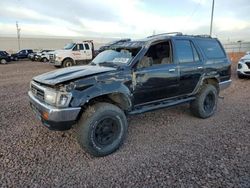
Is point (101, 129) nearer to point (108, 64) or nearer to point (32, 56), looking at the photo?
point (108, 64)

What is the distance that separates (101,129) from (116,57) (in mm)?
1532

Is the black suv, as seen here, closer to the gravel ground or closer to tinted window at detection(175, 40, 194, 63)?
tinted window at detection(175, 40, 194, 63)

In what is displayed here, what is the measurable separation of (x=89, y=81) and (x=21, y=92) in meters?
5.65

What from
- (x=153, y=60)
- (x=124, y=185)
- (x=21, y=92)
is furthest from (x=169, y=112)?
(x=21, y=92)

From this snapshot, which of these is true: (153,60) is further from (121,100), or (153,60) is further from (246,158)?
(246,158)

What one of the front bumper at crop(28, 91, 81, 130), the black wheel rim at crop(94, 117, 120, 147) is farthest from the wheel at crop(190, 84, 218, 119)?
the front bumper at crop(28, 91, 81, 130)

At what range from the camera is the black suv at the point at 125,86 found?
11.0 ft

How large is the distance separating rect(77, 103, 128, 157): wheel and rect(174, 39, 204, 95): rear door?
1.72 meters

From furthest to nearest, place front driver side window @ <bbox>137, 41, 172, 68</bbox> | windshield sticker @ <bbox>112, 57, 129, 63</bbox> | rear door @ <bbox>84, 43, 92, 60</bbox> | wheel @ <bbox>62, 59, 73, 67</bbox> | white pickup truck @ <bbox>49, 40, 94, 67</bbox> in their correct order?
rear door @ <bbox>84, 43, 92, 60</bbox>
wheel @ <bbox>62, 59, 73, 67</bbox>
white pickup truck @ <bbox>49, 40, 94, 67</bbox>
front driver side window @ <bbox>137, 41, 172, 68</bbox>
windshield sticker @ <bbox>112, 57, 129, 63</bbox>

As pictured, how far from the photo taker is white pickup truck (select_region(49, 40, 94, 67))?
53.4 ft

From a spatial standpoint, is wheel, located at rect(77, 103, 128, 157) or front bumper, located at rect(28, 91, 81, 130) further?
wheel, located at rect(77, 103, 128, 157)

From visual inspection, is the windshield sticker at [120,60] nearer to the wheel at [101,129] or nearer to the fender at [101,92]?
the fender at [101,92]

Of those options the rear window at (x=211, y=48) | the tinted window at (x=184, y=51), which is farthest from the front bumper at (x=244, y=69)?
the tinted window at (x=184, y=51)

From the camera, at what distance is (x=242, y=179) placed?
297cm
